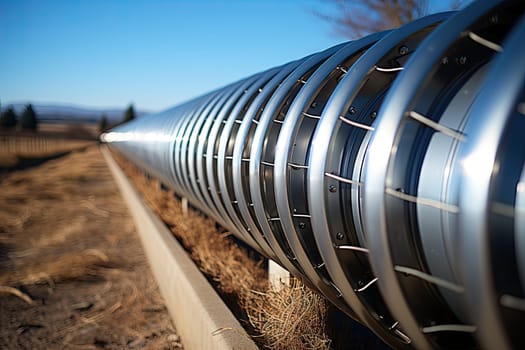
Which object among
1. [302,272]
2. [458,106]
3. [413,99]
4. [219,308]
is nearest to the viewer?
[413,99]

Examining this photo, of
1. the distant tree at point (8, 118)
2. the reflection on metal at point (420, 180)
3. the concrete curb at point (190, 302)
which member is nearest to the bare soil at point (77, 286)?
the concrete curb at point (190, 302)

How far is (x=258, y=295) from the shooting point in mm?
3768

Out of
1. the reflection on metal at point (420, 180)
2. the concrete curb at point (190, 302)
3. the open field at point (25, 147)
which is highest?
the reflection on metal at point (420, 180)

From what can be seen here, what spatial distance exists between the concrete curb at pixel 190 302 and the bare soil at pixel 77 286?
22 centimetres

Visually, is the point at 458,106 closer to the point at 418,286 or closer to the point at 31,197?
the point at 418,286

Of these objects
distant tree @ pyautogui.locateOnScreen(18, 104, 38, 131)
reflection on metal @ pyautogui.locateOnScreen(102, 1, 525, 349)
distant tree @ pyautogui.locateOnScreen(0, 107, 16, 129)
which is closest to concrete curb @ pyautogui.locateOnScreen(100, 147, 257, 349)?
reflection on metal @ pyautogui.locateOnScreen(102, 1, 525, 349)

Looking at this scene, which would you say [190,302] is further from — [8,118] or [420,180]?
[8,118]

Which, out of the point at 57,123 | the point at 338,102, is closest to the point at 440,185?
the point at 338,102

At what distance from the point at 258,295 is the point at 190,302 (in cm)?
55

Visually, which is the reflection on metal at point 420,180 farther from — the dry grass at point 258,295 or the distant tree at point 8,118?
the distant tree at point 8,118

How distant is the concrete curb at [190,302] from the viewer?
298cm

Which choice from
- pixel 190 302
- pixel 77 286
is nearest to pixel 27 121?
pixel 77 286

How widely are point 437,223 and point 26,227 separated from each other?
988 cm

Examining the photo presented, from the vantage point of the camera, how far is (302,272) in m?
2.58
